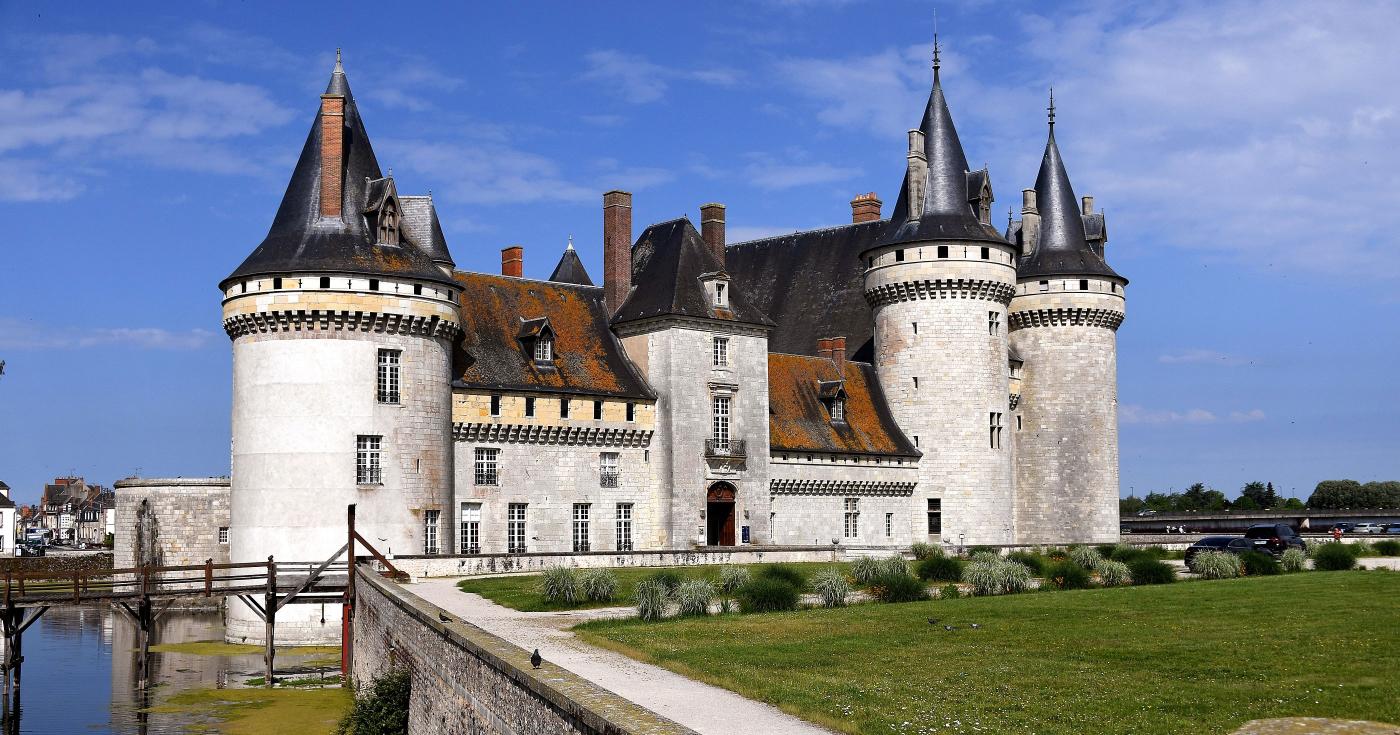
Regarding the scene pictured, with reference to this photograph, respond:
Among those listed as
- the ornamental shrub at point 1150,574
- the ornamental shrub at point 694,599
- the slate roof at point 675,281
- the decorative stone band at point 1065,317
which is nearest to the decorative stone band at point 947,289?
the decorative stone band at point 1065,317

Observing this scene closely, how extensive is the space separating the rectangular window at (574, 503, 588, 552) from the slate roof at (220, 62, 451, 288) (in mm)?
7987

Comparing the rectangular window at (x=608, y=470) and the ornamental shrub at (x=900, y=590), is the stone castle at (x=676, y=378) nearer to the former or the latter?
the rectangular window at (x=608, y=470)

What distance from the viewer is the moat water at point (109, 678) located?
25172mm

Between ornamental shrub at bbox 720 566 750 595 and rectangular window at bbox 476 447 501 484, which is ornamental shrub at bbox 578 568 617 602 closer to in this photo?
ornamental shrub at bbox 720 566 750 595

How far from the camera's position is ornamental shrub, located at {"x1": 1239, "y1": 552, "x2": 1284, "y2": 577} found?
32156 mm

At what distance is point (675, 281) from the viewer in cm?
4291

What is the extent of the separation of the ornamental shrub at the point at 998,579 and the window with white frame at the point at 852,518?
60.4ft

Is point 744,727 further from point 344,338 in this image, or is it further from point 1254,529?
point 1254,529

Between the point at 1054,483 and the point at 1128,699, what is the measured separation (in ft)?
121

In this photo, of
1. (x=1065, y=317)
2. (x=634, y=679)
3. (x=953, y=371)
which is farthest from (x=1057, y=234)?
(x=634, y=679)

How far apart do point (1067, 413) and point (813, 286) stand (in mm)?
11183

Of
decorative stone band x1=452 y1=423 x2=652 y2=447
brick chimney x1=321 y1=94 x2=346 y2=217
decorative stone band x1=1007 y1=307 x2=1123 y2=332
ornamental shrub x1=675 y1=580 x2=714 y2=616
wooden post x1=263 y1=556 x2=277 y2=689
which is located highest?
brick chimney x1=321 y1=94 x2=346 y2=217

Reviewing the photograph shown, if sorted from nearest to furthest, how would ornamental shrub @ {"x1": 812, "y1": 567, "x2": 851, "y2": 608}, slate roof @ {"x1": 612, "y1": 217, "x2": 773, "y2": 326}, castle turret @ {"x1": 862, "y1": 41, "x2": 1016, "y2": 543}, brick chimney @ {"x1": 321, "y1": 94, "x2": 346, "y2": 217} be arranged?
1. ornamental shrub @ {"x1": 812, "y1": 567, "x2": 851, "y2": 608}
2. brick chimney @ {"x1": 321, "y1": 94, "x2": 346, "y2": 217}
3. slate roof @ {"x1": 612, "y1": 217, "x2": 773, "y2": 326}
4. castle turret @ {"x1": 862, "y1": 41, "x2": 1016, "y2": 543}

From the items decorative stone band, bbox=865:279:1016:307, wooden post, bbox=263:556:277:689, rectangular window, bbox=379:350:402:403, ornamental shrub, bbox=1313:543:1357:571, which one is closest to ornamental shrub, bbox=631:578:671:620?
wooden post, bbox=263:556:277:689
